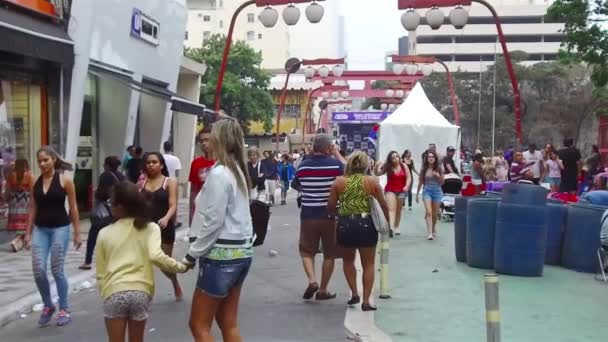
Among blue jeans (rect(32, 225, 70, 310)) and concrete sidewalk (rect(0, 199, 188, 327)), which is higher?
blue jeans (rect(32, 225, 70, 310))

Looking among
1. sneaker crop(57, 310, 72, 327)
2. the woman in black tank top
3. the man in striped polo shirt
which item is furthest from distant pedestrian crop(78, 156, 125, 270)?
the man in striped polo shirt

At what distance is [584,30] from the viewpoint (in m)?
20.8

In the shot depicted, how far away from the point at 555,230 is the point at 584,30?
1060 centimetres

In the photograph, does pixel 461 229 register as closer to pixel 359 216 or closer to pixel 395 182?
pixel 395 182

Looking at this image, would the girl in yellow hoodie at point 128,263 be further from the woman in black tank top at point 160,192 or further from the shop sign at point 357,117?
the shop sign at point 357,117

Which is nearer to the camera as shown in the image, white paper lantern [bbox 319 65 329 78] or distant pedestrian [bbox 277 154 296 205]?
distant pedestrian [bbox 277 154 296 205]

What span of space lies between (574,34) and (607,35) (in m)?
0.79

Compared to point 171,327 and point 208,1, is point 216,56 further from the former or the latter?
point 171,327

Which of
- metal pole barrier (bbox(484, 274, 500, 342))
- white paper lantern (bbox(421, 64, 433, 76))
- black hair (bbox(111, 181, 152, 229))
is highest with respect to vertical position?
white paper lantern (bbox(421, 64, 433, 76))

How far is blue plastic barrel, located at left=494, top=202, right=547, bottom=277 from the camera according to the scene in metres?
10.4

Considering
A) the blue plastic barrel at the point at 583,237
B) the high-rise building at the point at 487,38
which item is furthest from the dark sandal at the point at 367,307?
the high-rise building at the point at 487,38

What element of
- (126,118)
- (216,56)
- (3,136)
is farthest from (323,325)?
(216,56)

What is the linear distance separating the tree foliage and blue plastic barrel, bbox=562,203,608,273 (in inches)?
1530

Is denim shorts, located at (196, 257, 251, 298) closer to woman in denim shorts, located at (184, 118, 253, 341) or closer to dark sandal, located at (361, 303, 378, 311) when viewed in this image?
woman in denim shorts, located at (184, 118, 253, 341)
